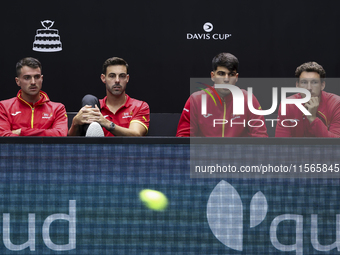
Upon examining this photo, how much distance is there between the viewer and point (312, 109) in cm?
209

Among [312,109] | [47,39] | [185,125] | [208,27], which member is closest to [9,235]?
[185,125]

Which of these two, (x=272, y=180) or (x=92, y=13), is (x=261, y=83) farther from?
(x=272, y=180)

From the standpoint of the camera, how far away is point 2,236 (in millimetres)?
1236

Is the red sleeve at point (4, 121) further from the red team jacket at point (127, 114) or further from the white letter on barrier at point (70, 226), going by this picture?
the white letter on barrier at point (70, 226)

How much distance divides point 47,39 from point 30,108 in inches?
33.3

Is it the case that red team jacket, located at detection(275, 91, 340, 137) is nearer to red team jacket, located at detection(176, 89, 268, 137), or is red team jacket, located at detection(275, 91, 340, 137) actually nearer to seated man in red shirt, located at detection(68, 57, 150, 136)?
red team jacket, located at detection(176, 89, 268, 137)

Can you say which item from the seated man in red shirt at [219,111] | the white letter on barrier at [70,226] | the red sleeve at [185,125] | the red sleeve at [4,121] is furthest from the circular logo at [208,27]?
the white letter on barrier at [70,226]

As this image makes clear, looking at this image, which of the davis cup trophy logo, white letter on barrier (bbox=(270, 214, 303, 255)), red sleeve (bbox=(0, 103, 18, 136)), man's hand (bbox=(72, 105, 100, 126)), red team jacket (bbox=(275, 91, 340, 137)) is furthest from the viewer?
the davis cup trophy logo

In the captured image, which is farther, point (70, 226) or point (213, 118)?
point (213, 118)

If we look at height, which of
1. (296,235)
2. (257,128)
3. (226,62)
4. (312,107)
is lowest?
(296,235)

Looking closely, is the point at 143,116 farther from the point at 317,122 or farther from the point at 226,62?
the point at 317,122

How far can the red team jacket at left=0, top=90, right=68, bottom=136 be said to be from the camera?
2.59 metres

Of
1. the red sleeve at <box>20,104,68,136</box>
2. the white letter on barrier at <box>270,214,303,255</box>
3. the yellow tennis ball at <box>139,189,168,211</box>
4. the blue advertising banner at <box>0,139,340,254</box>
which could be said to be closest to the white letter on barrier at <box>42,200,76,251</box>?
the blue advertising banner at <box>0,139,340,254</box>

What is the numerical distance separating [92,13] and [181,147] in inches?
92.2
